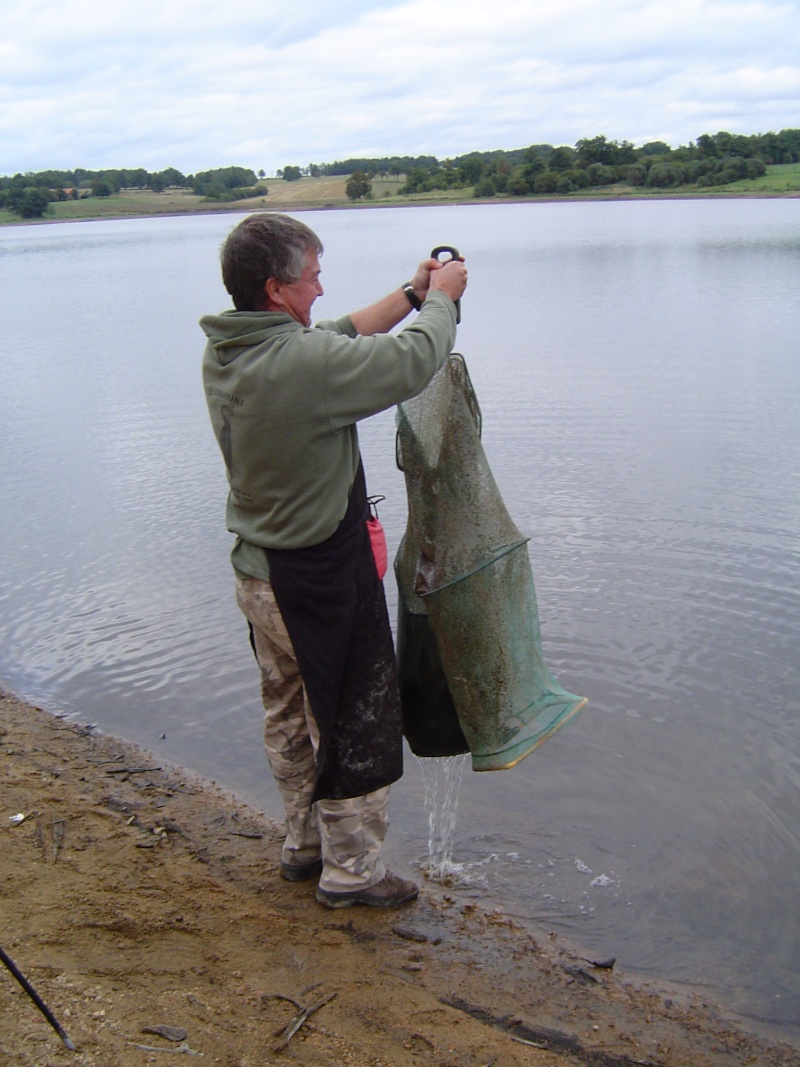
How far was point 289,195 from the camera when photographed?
2963 inches

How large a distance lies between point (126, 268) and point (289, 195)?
40997 mm

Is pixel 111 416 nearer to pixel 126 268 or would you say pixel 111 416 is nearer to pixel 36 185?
pixel 126 268

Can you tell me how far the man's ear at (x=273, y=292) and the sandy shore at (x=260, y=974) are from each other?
81.8 inches

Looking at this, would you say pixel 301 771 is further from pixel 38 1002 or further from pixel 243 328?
pixel 243 328

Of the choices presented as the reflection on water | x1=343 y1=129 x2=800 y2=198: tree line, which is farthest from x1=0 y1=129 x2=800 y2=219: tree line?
the reflection on water

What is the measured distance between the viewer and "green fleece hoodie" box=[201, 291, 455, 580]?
3039 millimetres

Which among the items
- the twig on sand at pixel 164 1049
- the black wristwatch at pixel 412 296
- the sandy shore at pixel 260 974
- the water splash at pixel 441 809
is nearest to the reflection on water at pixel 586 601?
the water splash at pixel 441 809

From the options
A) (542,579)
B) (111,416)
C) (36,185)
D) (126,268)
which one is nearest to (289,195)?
(36,185)

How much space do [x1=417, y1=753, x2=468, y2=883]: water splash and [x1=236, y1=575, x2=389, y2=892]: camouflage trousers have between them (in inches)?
24.4

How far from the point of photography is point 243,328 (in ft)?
10.4

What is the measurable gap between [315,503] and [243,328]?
568mm

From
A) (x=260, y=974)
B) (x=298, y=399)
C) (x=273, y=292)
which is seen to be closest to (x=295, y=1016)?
(x=260, y=974)

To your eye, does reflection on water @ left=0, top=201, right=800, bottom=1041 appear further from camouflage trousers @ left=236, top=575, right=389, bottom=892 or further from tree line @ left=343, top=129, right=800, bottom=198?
tree line @ left=343, top=129, right=800, bottom=198

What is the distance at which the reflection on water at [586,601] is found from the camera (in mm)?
4414
